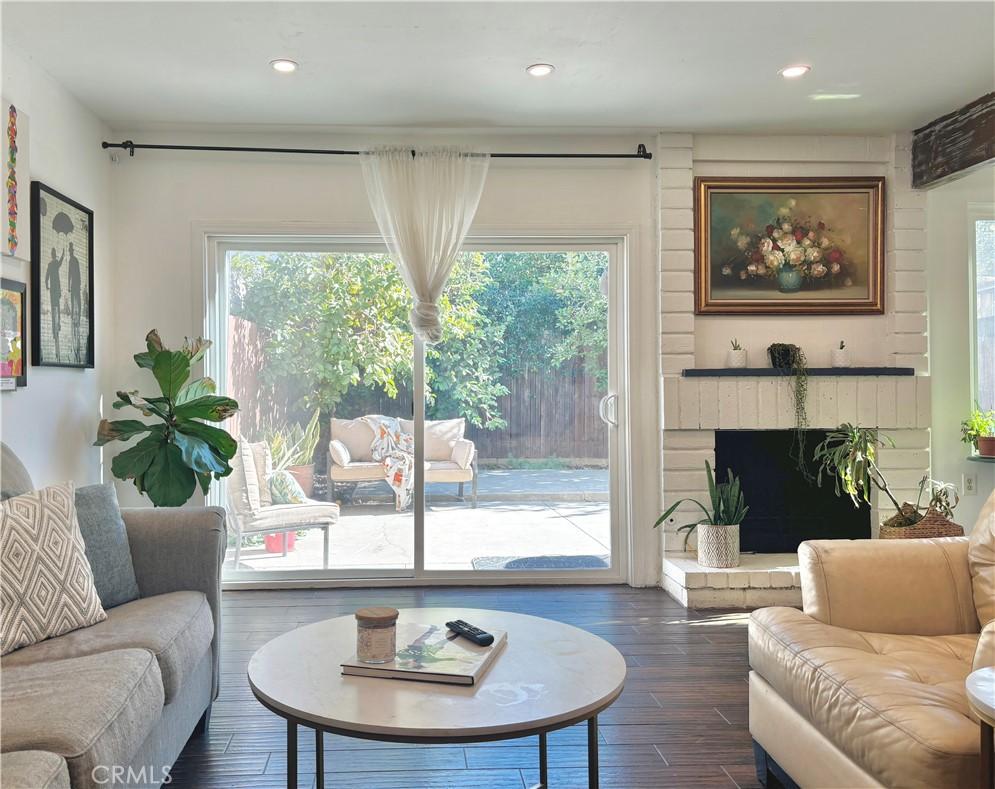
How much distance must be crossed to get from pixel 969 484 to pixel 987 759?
152 inches

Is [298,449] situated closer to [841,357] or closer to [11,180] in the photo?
[11,180]

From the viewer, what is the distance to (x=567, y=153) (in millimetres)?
4422

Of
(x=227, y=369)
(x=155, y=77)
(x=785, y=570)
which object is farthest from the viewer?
(x=227, y=369)

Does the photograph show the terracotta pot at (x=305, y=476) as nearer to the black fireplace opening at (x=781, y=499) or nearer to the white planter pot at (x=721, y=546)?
the white planter pot at (x=721, y=546)

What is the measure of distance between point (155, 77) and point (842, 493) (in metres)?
4.23

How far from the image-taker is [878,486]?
3639 millimetres

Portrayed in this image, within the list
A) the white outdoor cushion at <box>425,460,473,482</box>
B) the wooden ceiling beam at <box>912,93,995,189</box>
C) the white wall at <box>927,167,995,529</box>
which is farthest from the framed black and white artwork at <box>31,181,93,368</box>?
the white wall at <box>927,167,995,529</box>

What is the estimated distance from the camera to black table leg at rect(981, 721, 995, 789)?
55.4 inches

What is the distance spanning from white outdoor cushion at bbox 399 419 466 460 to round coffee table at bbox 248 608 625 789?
2463 millimetres

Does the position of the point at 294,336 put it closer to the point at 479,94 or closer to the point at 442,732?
the point at 479,94

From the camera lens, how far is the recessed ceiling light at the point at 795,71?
3480mm

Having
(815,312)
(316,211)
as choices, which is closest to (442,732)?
(316,211)

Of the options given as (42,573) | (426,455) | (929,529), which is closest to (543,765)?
(42,573)

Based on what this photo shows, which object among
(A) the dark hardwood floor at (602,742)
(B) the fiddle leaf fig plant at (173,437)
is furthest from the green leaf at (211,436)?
(A) the dark hardwood floor at (602,742)
